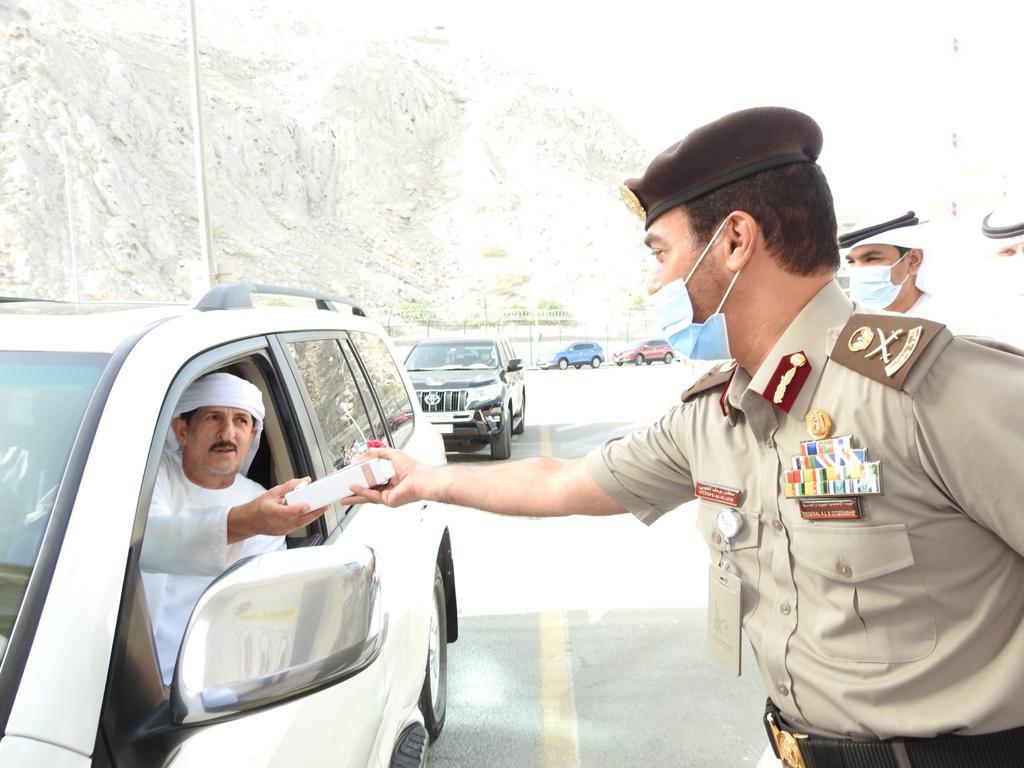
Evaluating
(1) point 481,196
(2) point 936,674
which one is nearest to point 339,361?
(2) point 936,674

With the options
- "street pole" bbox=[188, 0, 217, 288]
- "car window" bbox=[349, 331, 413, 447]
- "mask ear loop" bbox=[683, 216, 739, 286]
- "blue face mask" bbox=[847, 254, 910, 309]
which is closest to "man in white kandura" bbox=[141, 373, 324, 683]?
"car window" bbox=[349, 331, 413, 447]

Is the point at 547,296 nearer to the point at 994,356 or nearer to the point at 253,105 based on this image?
the point at 253,105

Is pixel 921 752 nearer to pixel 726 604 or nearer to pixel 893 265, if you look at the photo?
pixel 726 604

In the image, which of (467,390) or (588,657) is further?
(467,390)

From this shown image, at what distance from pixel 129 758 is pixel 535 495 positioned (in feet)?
3.72

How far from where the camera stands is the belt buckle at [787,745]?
56.6 inches

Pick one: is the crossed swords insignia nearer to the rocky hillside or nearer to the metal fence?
the rocky hillside

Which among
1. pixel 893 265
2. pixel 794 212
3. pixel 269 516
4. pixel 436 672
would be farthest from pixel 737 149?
pixel 893 265

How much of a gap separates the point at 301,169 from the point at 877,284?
6054cm

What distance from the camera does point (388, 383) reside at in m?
3.69

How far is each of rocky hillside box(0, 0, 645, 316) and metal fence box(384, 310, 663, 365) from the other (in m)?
9.47

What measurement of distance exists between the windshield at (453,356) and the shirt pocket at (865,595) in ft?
34.0

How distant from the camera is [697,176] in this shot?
1.56 meters

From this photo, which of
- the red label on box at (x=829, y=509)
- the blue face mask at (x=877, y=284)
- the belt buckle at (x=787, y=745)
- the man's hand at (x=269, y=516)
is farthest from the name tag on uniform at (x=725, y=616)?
the blue face mask at (x=877, y=284)
